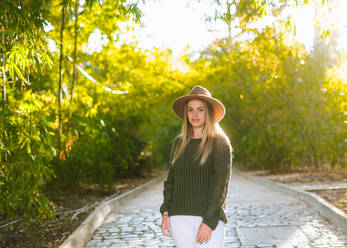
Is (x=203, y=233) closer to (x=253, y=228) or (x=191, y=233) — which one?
(x=191, y=233)

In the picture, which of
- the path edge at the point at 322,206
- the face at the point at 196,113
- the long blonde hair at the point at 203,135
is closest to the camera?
the long blonde hair at the point at 203,135

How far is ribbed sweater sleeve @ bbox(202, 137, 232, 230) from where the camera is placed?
11.5ft

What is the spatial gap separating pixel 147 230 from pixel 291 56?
11808 millimetres

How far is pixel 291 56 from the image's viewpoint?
18156mm

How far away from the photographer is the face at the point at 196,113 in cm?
378

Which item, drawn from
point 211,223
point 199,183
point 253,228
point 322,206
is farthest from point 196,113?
point 322,206

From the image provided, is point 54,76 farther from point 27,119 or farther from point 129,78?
point 129,78

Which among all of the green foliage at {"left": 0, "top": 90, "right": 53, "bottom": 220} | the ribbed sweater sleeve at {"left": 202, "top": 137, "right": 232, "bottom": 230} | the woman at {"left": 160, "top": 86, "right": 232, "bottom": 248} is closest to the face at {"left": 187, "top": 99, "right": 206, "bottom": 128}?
the woman at {"left": 160, "top": 86, "right": 232, "bottom": 248}

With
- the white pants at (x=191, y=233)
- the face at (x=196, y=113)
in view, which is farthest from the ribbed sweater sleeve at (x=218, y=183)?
the face at (x=196, y=113)

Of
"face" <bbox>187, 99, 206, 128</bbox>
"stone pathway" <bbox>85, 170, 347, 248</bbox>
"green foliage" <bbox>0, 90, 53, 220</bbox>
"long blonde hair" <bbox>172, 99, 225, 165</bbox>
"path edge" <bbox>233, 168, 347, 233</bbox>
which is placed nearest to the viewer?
"long blonde hair" <bbox>172, 99, 225, 165</bbox>

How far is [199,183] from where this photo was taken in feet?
11.9

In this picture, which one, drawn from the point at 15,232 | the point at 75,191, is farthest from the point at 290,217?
the point at 75,191

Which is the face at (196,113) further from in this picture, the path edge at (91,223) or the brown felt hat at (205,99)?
the path edge at (91,223)

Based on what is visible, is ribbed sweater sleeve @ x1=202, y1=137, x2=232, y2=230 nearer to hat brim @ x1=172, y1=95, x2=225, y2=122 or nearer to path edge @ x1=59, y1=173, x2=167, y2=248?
hat brim @ x1=172, y1=95, x2=225, y2=122
